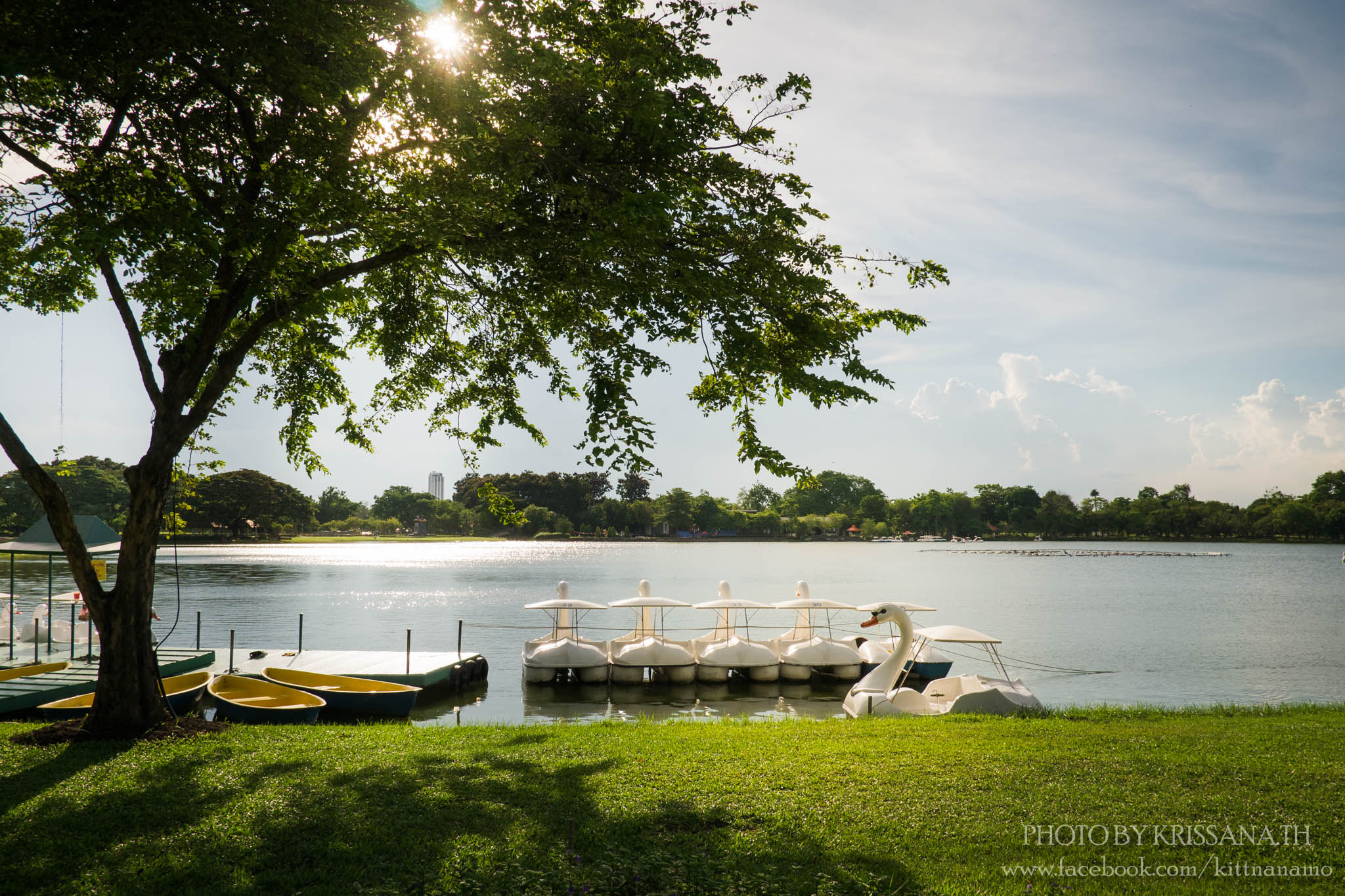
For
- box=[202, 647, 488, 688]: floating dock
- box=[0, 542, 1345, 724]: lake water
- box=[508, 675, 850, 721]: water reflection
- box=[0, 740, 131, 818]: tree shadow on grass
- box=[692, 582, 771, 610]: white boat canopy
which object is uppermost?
box=[0, 740, 131, 818]: tree shadow on grass

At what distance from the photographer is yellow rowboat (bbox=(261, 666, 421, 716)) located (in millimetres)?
15422

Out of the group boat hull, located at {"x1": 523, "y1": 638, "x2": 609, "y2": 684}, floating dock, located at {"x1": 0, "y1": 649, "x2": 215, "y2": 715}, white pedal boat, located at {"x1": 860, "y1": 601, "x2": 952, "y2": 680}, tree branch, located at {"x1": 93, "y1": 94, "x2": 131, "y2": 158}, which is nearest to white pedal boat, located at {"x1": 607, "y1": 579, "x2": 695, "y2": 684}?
boat hull, located at {"x1": 523, "y1": 638, "x2": 609, "y2": 684}

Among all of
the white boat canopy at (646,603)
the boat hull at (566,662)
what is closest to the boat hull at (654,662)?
the boat hull at (566,662)

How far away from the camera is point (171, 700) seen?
553 inches

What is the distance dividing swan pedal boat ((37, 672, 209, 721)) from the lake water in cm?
495

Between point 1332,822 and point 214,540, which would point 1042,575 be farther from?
point 214,540

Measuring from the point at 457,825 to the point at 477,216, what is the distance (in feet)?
20.2

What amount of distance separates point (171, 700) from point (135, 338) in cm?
731

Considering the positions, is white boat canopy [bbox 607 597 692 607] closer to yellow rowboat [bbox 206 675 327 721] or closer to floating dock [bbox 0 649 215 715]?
yellow rowboat [bbox 206 675 327 721]

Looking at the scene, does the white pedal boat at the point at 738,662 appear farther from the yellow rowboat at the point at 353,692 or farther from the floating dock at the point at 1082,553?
the floating dock at the point at 1082,553

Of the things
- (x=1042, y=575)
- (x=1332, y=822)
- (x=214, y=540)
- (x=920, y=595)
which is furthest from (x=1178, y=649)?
(x=214, y=540)

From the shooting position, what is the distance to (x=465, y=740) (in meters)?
10.6

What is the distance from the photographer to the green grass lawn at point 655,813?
17.7 ft

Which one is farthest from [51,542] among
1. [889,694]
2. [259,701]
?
[889,694]
